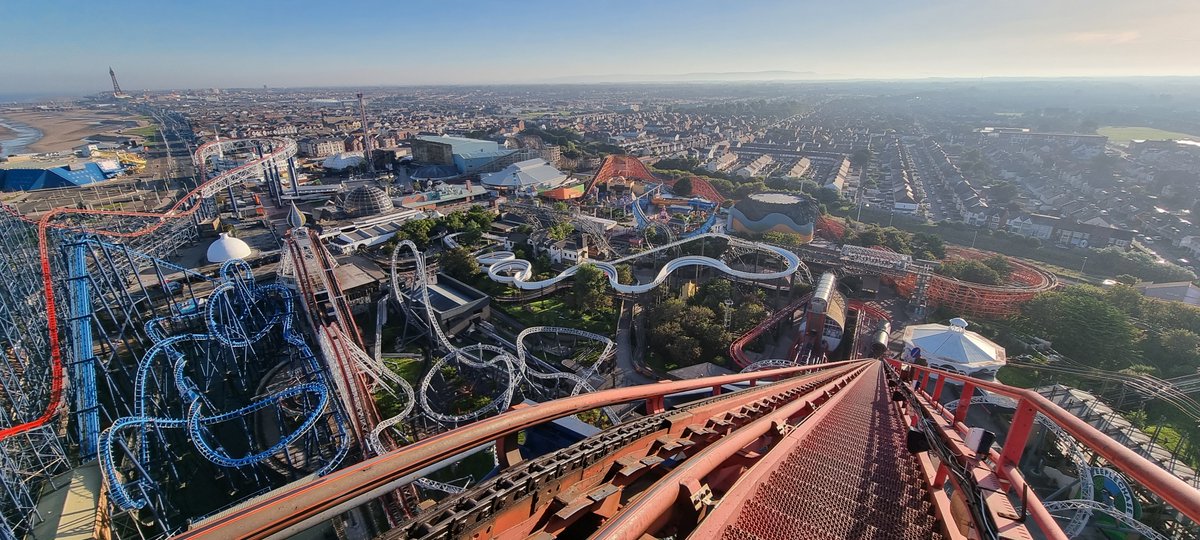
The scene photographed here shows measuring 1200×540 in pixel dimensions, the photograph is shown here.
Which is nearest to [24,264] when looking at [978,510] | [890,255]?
[978,510]

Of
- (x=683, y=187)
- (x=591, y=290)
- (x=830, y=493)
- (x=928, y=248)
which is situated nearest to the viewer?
(x=830, y=493)

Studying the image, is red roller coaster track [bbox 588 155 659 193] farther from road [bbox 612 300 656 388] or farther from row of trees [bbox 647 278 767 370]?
row of trees [bbox 647 278 767 370]

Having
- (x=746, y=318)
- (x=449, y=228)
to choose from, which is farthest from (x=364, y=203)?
(x=746, y=318)

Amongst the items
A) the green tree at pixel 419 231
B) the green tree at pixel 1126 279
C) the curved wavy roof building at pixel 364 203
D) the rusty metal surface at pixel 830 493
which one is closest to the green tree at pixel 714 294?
the rusty metal surface at pixel 830 493

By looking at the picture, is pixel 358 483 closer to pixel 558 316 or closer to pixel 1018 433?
pixel 1018 433

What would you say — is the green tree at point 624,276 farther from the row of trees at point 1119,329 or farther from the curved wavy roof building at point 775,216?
the row of trees at point 1119,329
